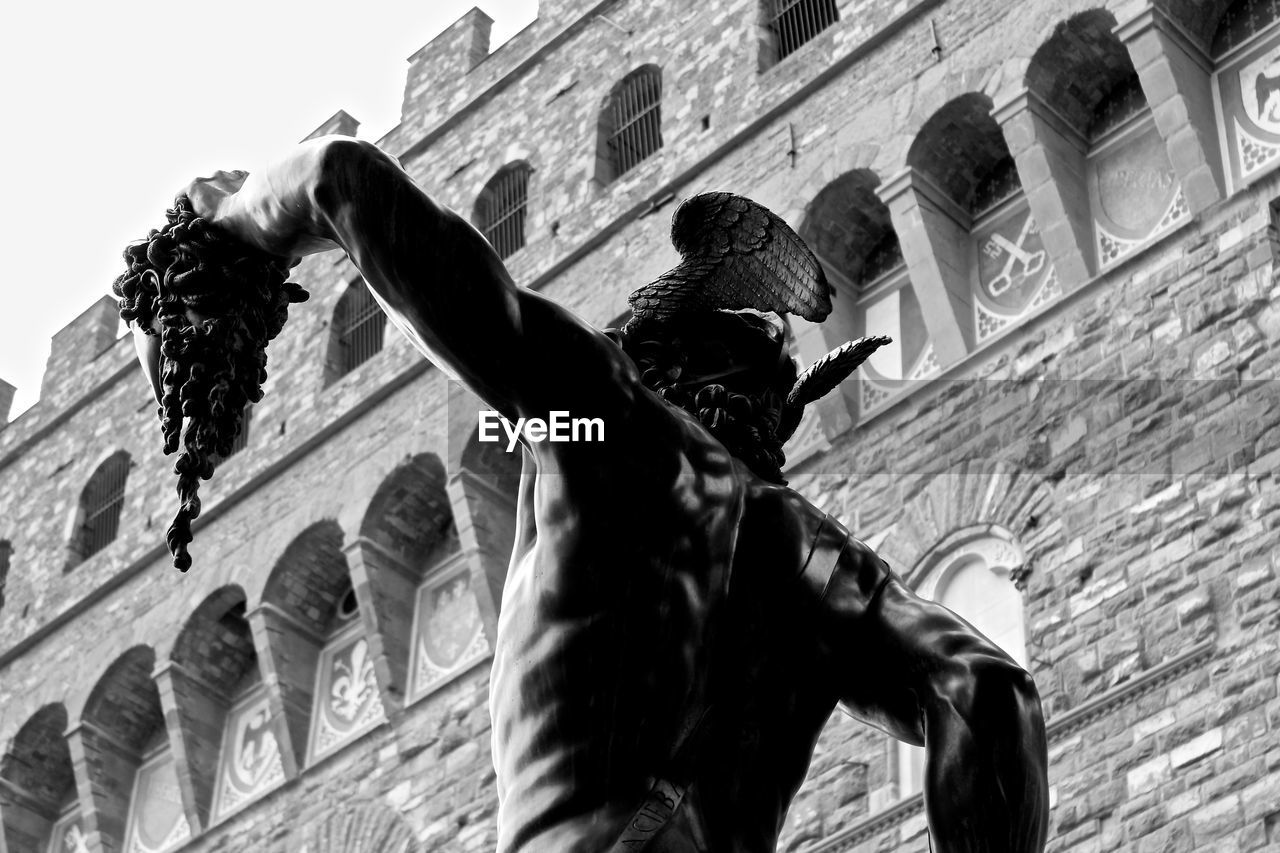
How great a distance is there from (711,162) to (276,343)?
4.11m

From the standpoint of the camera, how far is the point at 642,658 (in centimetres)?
183

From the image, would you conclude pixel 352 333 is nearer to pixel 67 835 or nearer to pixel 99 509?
pixel 99 509

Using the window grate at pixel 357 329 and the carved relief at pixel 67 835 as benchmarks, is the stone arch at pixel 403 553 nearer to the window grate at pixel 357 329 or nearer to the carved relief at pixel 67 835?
the window grate at pixel 357 329

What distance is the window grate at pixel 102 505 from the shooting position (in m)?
18.2

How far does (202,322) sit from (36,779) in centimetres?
1560

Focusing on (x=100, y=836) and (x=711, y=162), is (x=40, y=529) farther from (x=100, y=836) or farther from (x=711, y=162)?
(x=711, y=162)

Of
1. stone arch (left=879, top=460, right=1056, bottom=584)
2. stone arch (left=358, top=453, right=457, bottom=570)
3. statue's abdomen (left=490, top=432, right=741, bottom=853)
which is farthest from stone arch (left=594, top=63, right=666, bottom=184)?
statue's abdomen (left=490, top=432, right=741, bottom=853)

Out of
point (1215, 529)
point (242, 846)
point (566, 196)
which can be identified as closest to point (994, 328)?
point (1215, 529)

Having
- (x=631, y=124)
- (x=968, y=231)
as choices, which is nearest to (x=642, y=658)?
(x=968, y=231)

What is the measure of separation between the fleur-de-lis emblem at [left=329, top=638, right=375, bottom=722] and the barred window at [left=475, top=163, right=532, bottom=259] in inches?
105

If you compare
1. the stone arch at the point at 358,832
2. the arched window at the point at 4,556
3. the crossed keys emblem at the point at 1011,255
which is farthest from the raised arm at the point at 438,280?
the arched window at the point at 4,556

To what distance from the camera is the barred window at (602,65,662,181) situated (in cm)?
1551

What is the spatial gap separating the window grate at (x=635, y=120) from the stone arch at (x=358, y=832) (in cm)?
408

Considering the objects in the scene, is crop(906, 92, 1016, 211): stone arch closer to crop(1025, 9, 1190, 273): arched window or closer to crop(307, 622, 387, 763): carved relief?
crop(1025, 9, 1190, 273): arched window
